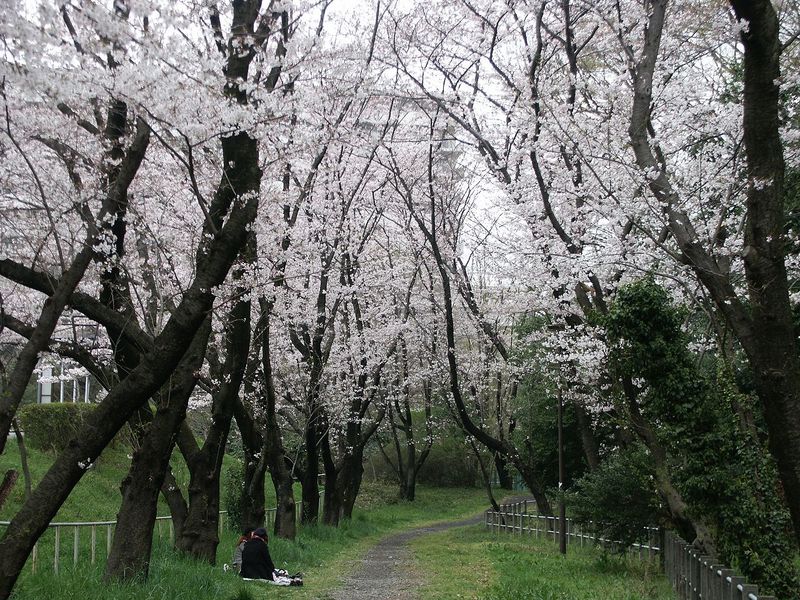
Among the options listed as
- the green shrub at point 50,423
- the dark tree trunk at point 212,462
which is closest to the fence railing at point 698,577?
the dark tree trunk at point 212,462

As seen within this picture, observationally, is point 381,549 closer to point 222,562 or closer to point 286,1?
point 222,562

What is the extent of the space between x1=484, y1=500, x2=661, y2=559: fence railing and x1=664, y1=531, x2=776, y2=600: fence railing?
1.32 m

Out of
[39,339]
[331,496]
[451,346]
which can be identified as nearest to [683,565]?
[451,346]

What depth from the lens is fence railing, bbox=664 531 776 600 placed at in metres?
6.47

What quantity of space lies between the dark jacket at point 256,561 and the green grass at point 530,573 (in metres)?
2.31

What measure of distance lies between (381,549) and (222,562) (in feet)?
22.8

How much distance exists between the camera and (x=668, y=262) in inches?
481

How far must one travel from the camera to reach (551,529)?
20766 millimetres

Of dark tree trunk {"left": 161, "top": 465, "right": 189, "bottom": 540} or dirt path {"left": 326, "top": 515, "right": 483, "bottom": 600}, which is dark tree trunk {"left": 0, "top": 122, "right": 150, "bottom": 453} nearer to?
dirt path {"left": 326, "top": 515, "right": 483, "bottom": 600}

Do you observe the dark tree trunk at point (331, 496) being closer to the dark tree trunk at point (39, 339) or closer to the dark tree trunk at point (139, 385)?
the dark tree trunk at point (139, 385)

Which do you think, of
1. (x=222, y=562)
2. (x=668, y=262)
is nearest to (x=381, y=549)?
(x=222, y=562)

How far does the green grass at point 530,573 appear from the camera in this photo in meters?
10.3

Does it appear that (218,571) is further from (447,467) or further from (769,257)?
(447,467)

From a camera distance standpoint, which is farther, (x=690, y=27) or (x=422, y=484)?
(x=422, y=484)
